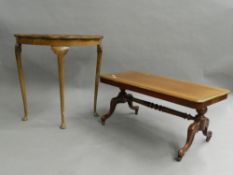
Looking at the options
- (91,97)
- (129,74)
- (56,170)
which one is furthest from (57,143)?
(91,97)

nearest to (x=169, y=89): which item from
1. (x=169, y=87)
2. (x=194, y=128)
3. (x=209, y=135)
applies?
(x=169, y=87)

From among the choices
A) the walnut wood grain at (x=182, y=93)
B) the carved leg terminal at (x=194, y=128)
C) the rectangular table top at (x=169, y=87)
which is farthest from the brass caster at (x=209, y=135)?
the rectangular table top at (x=169, y=87)

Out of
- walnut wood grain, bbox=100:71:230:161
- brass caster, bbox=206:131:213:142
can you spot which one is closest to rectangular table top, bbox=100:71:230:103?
walnut wood grain, bbox=100:71:230:161

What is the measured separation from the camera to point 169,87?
6.72 feet

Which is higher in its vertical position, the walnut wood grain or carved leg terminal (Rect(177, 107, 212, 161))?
the walnut wood grain

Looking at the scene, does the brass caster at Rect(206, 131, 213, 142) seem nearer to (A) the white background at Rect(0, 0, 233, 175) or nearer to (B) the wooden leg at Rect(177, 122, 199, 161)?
(A) the white background at Rect(0, 0, 233, 175)

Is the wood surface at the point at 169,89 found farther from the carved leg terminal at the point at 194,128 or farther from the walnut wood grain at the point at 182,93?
the carved leg terminal at the point at 194,128

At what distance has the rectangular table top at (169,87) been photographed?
1.82 m

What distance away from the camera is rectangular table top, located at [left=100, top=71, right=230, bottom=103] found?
182 cm

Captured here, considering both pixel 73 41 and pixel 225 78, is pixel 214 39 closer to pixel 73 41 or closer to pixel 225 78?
pixel 225 78

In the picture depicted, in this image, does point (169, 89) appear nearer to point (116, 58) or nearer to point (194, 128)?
point (194, 128)

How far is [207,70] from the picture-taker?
337cm

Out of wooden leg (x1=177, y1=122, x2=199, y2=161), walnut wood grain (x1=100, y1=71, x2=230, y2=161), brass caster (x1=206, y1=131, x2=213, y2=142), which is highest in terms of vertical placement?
walnut wood grain (x1=100, y1=71, x2=230, y2=161)

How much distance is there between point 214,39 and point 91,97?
64.6 inches
